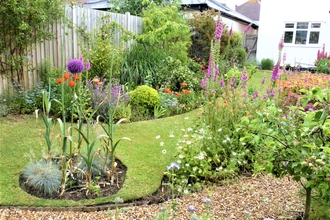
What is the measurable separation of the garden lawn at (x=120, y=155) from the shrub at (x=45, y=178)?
4.6 inches

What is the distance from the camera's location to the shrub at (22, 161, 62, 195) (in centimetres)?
281

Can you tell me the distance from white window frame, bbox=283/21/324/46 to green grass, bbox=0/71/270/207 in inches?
479

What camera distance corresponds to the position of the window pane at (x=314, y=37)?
14.7 meters

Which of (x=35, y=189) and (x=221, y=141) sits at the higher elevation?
(x=221, y=141)

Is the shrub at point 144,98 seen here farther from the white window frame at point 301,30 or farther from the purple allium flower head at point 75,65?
the white window frame at point 301,30

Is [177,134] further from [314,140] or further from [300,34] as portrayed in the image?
[300,34]

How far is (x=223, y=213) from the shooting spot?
2.63 meters

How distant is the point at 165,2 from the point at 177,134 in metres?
8.11

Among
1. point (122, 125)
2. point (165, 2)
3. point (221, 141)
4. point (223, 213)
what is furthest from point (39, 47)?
point (165, 2)

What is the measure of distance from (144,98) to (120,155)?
A: 2.25 metres

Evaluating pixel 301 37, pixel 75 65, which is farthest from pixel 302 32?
pixel 75 65

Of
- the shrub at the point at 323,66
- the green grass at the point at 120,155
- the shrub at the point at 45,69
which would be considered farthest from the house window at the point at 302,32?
the shrub at the point at 45,69

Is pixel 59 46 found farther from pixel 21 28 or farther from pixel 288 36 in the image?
pixel 288 36

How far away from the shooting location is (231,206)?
2752 mm
